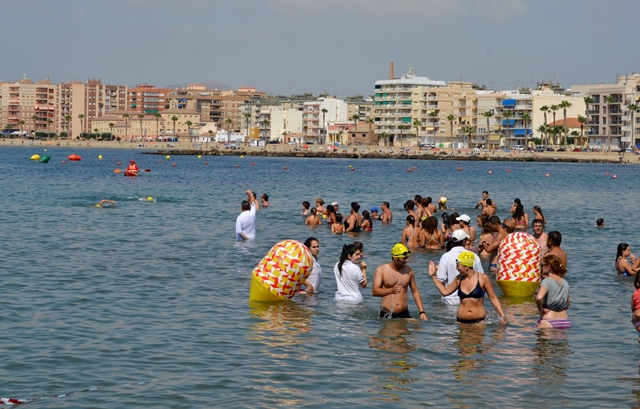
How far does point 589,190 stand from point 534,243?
49.8m

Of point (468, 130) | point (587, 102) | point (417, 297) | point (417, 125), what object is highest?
point (587, 102)

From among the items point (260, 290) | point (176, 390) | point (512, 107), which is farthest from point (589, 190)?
point (512, 107)

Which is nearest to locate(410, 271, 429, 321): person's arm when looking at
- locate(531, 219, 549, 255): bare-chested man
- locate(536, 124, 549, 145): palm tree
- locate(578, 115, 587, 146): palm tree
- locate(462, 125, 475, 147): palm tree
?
locate(531, 219, 549, 255): bare-chested man

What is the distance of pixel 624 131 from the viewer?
149375 millimetres

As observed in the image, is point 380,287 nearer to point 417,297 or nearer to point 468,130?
point 417,297

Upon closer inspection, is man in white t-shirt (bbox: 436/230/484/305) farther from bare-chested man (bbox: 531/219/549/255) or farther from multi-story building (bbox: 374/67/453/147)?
multi-story building (bbox: 374/67/453/147)

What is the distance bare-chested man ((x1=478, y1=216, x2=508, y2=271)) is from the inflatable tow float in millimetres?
2275

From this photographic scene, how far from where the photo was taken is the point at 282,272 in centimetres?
1589

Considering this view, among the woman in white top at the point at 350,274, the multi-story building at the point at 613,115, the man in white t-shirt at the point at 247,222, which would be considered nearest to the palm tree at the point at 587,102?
the multi-story building at the point at 613,115

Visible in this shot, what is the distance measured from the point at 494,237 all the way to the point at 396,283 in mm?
6763

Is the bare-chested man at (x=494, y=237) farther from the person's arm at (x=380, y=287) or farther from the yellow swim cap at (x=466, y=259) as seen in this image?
the yellow swim cap at (x=466, y=259)

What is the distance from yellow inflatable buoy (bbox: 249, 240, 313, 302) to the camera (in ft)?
51.6

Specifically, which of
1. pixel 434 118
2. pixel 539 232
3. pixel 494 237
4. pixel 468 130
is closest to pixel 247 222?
pixel 494 237

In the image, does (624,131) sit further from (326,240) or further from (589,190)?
(326,240)
